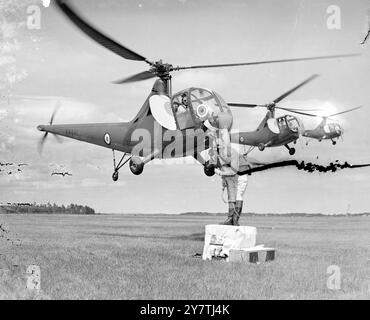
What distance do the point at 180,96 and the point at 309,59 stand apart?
298cm

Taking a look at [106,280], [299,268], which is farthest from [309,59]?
[106,280]

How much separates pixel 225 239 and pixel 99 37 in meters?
4.43

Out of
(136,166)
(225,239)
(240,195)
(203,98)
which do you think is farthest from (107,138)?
(225,239)

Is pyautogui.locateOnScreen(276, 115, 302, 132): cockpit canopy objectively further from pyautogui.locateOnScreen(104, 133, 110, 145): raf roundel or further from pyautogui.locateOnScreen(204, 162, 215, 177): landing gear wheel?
pyautogui.locateOnScreen(204, 162, 215, 177): landing gear wheel

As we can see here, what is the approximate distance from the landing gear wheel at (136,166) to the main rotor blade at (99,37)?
2224 mm

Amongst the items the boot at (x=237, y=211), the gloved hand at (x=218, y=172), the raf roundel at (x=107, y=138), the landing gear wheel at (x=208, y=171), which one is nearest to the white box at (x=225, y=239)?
the boot at (x=237, y=211)

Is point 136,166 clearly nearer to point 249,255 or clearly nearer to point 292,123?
point 249,255

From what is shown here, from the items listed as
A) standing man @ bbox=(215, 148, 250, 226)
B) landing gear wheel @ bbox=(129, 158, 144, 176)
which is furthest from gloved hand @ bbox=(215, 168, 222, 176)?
landing gear wheel @ bbox=(129, 158, 144, 176)

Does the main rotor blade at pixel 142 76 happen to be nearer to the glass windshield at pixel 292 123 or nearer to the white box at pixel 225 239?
the white box at pixel 225 239

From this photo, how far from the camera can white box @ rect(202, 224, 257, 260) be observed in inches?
350

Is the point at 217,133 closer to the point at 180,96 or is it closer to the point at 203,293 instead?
the point at 180,96

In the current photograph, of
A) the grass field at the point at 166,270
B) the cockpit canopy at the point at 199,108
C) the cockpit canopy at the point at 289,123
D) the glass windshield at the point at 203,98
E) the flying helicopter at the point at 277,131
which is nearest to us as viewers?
the grass field at the point at 166,270

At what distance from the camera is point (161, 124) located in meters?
11.5

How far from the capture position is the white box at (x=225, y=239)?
8898 millimetres
